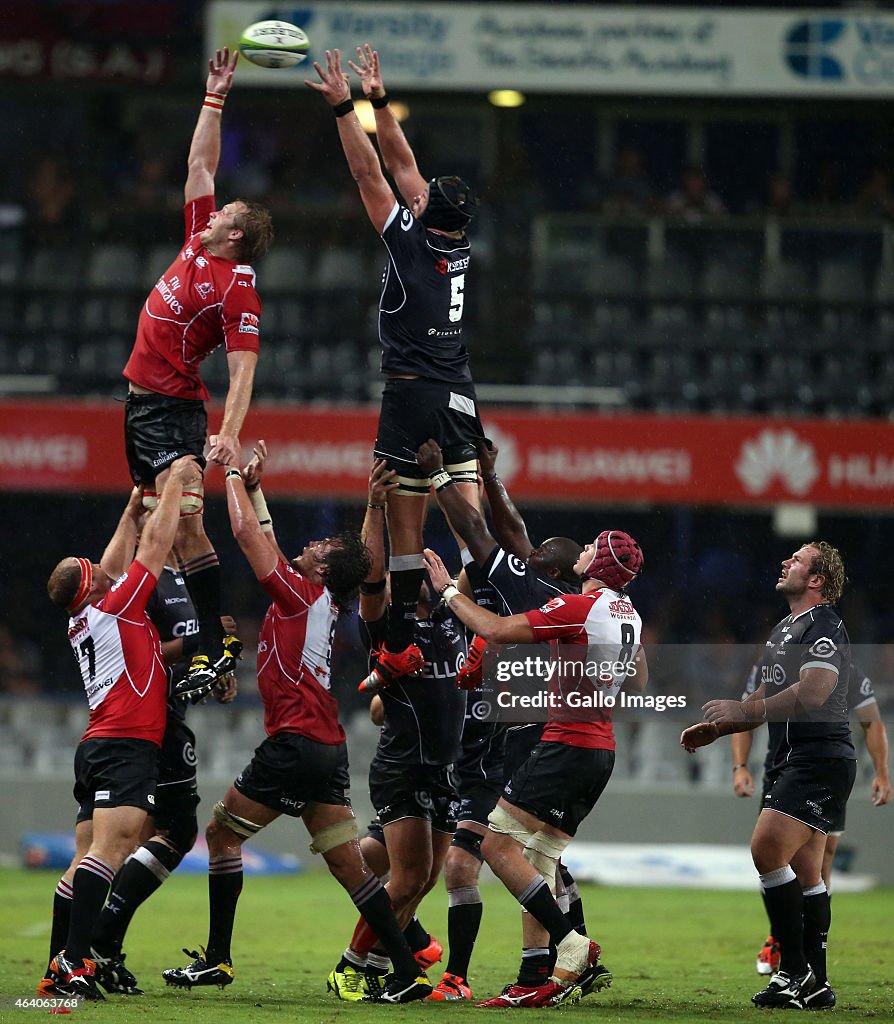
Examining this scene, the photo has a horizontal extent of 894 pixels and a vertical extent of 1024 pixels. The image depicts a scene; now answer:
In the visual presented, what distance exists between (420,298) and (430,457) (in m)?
0.80

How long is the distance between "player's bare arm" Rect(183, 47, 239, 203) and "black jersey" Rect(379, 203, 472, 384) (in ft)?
3.70

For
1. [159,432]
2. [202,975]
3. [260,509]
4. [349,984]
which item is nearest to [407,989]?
[349,984]

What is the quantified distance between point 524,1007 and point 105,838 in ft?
6.70

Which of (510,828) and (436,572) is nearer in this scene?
(510,828)

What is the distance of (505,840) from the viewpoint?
23.5 ft

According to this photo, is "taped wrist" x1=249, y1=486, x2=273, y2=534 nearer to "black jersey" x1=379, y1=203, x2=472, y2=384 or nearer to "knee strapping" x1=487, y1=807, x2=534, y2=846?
"black jersey" x1=379, y1=203, x2=472, y2=384

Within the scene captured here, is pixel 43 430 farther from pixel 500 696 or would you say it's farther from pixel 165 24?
pixel 500 696

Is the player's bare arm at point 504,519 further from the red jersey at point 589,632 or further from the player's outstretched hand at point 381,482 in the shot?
the red jersey at point 589,632

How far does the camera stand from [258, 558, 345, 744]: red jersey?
7504mm

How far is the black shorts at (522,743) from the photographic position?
26.2 feet

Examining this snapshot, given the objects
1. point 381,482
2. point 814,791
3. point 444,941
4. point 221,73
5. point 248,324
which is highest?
point 221,73

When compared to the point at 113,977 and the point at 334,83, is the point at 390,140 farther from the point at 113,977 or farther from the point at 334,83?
the point at 113,977

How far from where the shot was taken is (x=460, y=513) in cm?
781

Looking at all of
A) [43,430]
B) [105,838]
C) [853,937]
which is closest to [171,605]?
[105,838]
